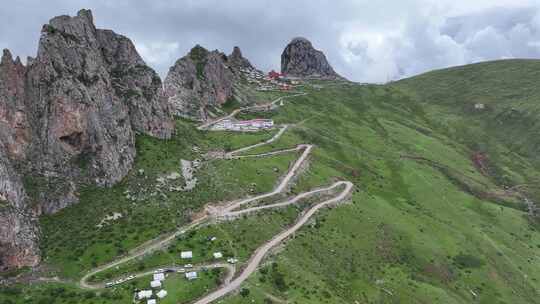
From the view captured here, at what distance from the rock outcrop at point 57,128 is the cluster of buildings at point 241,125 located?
54118 mm

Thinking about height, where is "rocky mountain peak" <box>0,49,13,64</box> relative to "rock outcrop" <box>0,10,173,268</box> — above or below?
above

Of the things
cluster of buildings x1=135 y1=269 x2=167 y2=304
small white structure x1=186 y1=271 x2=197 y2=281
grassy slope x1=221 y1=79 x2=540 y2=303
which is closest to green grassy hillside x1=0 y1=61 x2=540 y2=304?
grassy slope x1=221 y1=79 x2=540 y2=303

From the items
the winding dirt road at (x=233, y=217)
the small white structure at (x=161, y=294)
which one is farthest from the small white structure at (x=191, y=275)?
the small white structure at (x=161, y=294)

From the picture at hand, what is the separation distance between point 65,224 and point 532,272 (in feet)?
435

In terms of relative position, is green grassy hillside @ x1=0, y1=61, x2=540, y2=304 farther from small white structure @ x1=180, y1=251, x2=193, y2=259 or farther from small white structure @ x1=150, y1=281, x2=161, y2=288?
small white structure @ x1=150, y1=281, x2=161, y2=288

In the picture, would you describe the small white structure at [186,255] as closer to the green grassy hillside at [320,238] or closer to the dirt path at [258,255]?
the green grassy hillside at [320,238]

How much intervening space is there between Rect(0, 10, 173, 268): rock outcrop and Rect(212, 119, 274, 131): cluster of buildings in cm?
5412

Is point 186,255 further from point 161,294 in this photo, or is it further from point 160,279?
point 161,294

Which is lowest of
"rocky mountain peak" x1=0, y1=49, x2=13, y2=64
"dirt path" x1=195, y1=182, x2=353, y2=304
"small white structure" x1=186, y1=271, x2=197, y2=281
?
"dirt path" x1=195, y1=182, x2=353, y2=304

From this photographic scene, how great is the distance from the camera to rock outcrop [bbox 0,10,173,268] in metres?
88.0

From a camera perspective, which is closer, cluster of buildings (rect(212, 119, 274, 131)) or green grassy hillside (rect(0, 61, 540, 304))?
green grassy hillside (rect(0, 61, 540, 304))

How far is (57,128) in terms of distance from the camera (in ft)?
340

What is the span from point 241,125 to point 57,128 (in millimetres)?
90485

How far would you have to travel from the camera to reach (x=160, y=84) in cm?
14512
